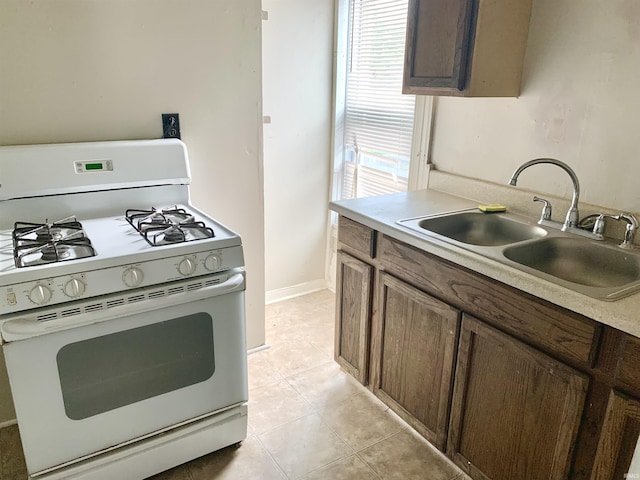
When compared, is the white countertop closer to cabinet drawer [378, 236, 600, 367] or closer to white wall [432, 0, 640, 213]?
cabinet drawer [378, 236, 600, 367]

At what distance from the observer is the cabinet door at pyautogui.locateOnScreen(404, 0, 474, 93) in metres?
1.76

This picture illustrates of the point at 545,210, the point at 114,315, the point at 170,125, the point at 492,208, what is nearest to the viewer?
the point at 114,315

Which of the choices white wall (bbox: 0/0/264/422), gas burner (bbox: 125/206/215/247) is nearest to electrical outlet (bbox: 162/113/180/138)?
white wall (bbox: 0/0/264/422)

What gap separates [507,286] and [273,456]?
1.14 m

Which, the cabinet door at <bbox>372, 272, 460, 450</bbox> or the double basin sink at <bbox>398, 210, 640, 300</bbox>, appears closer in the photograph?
the double basin sink at <bbox>398, 210, 640, 300</bbox>

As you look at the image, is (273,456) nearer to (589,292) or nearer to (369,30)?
(589,292)

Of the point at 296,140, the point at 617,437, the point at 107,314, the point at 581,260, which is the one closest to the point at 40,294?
the point at 107,314

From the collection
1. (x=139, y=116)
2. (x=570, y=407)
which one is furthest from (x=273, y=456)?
(x=139, y=116)

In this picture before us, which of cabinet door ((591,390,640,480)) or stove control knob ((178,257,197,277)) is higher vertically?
stove control knob ((178,257,197,277))

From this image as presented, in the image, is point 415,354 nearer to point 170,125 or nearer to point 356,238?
point 356,238

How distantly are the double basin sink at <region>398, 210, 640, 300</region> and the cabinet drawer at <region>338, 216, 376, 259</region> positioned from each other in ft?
0.61

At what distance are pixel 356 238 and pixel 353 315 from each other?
1.23ft

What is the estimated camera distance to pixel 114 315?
1.48 meters

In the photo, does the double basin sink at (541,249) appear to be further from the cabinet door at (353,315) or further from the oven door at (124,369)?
the oven door at (124,369)
